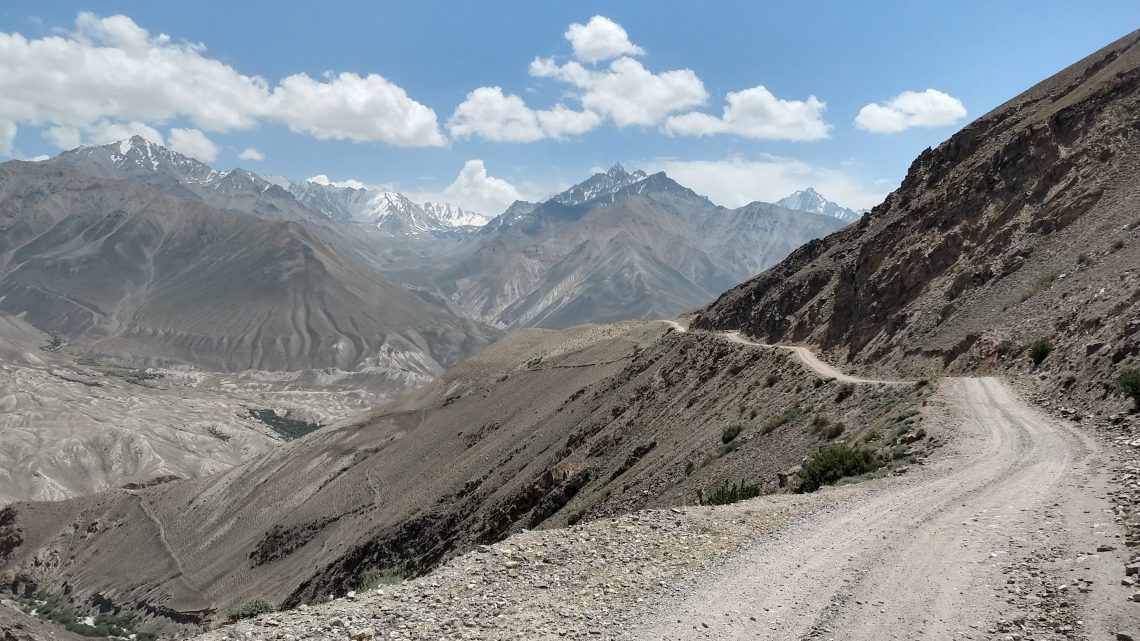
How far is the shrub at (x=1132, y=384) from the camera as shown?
17438mm

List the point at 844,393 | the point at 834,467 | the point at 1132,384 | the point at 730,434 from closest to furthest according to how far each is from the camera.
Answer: the point at 1132,384
the point at 834,467
the point at 844,393
the point at 730,434

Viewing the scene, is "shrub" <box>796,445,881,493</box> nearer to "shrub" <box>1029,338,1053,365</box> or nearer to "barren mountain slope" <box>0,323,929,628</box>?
"barren mountain slope" <box>0,323,929,628</box>

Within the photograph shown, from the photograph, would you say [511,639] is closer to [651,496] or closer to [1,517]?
[651,496]

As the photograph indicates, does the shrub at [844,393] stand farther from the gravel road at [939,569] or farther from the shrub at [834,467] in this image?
the gravel road at [939,569]

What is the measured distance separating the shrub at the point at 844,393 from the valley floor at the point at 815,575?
11.2m

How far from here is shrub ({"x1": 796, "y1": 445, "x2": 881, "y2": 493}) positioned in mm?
18703

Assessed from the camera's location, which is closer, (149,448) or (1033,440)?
(1033,440)

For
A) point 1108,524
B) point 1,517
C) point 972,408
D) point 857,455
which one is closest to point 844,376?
point 972,408

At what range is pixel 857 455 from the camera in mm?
19406

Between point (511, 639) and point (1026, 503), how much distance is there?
9.86 metres

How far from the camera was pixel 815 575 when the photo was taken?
1215 centimetres

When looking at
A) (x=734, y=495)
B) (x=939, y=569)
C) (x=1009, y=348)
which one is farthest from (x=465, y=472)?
(x=939, y=569)

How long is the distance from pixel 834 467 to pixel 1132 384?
7.03 m

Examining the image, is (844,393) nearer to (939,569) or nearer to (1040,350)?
(1040,350)
